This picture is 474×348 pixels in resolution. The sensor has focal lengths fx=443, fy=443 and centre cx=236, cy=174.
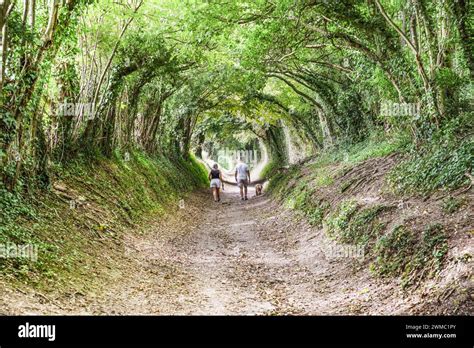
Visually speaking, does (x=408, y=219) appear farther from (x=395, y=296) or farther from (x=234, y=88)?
(x=234, y=88)

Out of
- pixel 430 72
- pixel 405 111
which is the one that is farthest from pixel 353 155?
pixel 430 72

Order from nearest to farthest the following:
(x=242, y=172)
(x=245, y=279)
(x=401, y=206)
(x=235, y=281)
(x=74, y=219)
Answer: (x=235, y=281) < (x=245, y=279) < (x=401, y=206) < (x=74, y=219) < (x=242, y=172)

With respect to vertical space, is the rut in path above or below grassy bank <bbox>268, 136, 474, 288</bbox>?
below

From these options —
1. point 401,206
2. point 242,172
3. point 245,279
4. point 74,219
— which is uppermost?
point 242,172

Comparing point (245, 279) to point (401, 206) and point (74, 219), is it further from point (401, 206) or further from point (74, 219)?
point (74, 219)

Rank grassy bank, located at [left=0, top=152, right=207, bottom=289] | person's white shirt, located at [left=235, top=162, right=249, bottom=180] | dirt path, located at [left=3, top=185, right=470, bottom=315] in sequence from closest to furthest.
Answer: dirt path, located at [left=3, top=185, right=470, bottom=315] → grassy bank, located at [left=0, top=152, right=207, bottom=289] → person's white shirt, located at [left=235, top=162, right=249, bottom=180]

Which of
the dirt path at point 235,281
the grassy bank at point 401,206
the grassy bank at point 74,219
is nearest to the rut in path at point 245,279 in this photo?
the dirt path at point 235,281

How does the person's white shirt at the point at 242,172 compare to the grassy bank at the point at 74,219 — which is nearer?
the grassy bank at the point at 74,219

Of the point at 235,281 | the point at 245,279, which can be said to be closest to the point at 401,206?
the point at 245,279

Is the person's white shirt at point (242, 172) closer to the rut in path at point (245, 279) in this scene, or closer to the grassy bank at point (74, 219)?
the grassy bank at point (74, 219)

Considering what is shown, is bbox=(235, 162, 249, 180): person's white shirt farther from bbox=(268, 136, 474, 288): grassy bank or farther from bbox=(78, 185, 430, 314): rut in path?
bbox=(78, 185, 430, 314): rut in path

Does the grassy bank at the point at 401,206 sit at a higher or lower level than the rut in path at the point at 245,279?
higher

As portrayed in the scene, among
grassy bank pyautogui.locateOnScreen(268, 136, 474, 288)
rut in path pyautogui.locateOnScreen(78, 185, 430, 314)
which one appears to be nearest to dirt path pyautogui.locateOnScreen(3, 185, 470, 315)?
rut in path pyautogui.locateOnScreen(78, 185, 430, 314)

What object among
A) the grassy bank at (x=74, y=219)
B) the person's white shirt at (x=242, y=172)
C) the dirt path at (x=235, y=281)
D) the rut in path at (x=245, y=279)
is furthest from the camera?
the person's white shirt at (x=242, y=172)
